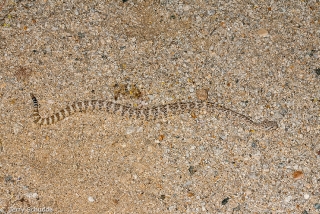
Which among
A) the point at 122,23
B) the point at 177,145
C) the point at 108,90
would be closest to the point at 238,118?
the point at 177,145

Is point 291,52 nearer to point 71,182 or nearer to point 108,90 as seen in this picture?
point 108,90

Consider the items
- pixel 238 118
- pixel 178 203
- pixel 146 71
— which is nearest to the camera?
pixel 178 203

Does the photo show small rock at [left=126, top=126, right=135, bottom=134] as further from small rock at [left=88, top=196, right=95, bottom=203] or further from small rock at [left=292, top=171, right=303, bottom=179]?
small rock at [left=292, top=171, right=303, bottom=179]

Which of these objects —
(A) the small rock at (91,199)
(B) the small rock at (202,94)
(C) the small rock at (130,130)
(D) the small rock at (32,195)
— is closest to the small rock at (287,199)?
(B) the small rock at (202,94)

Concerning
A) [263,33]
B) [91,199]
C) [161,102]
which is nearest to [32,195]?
[91,199]

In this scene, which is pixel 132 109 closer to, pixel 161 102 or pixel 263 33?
pixel 161 102
